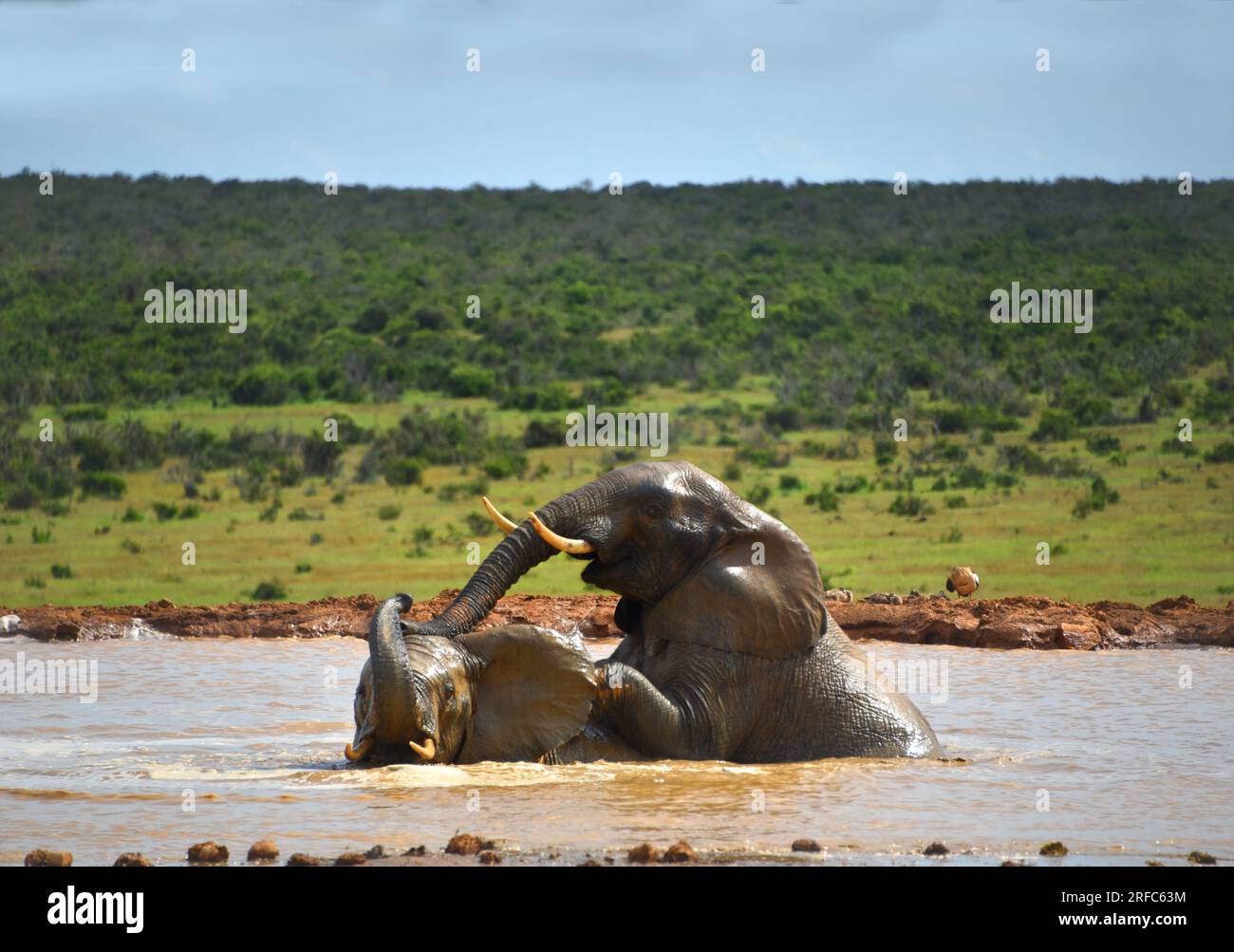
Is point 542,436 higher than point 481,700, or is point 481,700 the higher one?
point 542,436

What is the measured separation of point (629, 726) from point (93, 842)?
2430 mm

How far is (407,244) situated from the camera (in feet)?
192

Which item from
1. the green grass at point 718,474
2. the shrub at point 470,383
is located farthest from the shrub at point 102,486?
the shrub at point 470,383

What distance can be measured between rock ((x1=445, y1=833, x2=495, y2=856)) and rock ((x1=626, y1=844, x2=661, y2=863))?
50 centimetres

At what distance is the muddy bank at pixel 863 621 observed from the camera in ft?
45.2

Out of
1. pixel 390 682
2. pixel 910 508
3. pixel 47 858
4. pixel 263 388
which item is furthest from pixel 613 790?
pixel 263 388

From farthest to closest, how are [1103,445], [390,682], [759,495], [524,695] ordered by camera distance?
1. [1103,445]
2. [759,495]
3. [524,695]
4. [390,682]

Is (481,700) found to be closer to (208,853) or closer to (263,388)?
(208,853)

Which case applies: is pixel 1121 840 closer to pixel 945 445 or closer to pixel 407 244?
pixel 945 445

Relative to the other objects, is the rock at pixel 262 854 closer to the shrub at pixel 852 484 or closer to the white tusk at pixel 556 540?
the white tusk at pixel 556 540

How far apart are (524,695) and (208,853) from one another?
6.67ft

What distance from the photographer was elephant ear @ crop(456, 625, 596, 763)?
7.82 metres

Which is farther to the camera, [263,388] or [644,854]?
[263,388]

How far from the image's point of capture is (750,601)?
8.03 meters
